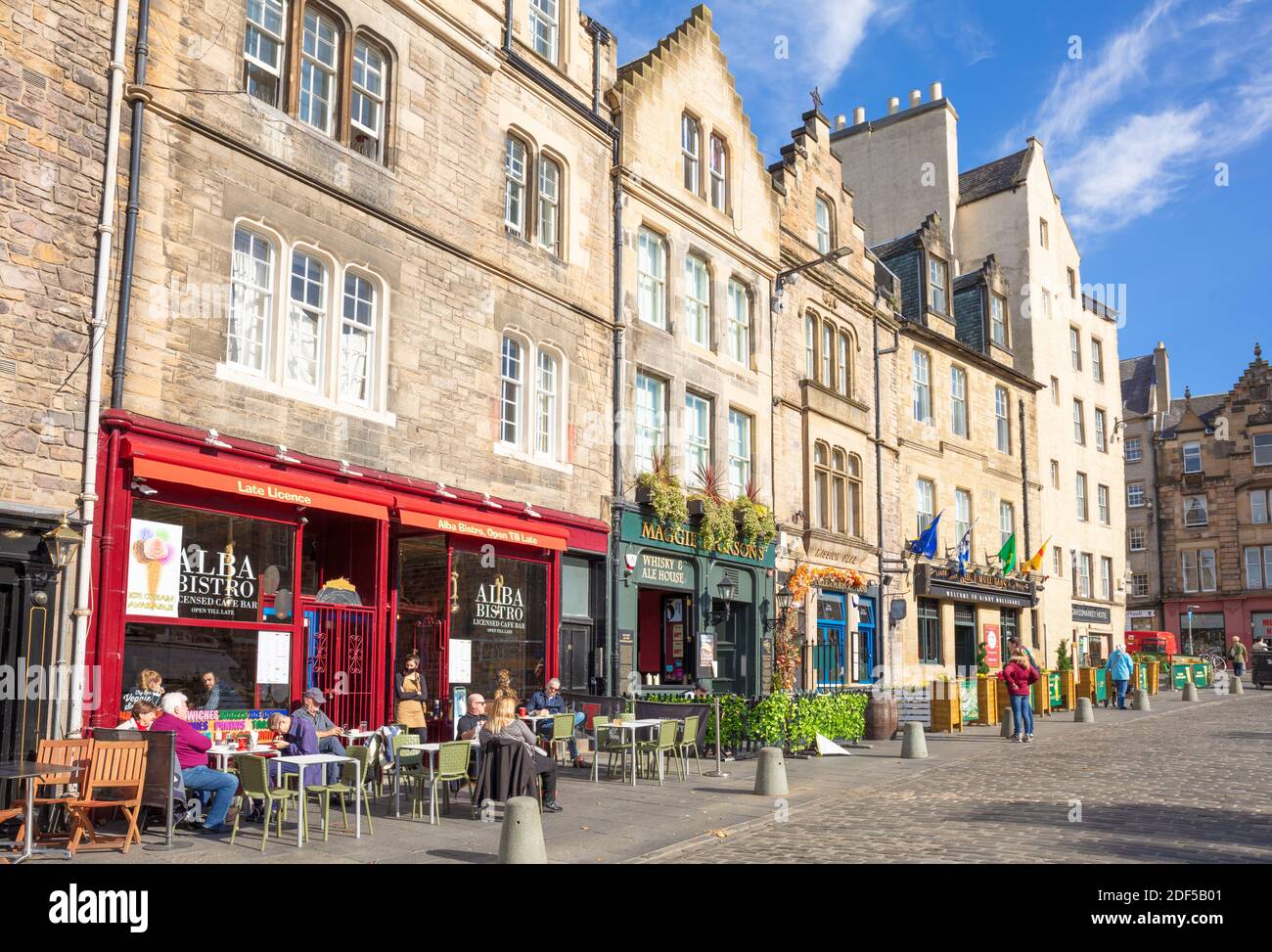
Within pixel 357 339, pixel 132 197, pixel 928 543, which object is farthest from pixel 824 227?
pixel 132 197

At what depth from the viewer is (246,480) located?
13.0 metres

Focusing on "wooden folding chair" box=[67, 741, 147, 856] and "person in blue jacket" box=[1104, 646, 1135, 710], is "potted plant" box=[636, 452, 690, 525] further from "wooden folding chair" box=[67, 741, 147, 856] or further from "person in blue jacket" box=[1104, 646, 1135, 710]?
"person in blue jacket" box=[1104, 646, 1135, 710]

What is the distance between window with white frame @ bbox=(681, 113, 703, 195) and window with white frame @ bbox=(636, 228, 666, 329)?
1806mm

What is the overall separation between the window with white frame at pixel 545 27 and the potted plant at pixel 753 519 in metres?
9.14

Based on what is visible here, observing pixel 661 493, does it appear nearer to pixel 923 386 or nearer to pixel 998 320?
pixel 923 386

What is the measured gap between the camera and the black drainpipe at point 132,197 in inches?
467

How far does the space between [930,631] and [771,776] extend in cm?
1756

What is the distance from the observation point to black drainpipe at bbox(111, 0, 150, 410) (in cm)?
1186

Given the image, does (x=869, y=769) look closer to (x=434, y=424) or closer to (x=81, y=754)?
(x=434, y=424)

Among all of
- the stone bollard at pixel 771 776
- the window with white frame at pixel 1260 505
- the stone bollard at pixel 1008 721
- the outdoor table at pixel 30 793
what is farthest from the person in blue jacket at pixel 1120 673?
the window with white frame at pixel 1260 505

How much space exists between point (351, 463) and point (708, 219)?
1114cm

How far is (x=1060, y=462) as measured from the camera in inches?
1517

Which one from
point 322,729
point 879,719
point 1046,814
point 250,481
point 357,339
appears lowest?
point 1046,814
